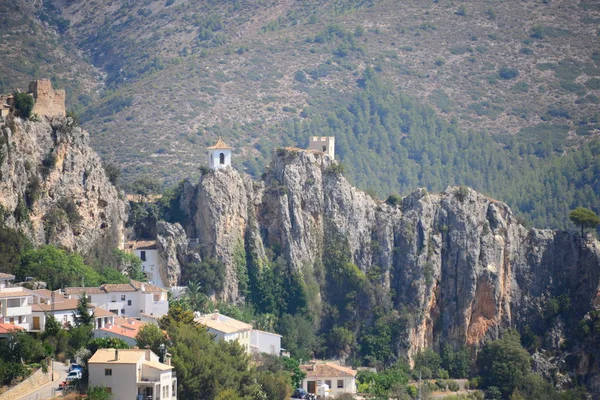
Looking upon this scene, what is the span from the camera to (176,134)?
167625 millimetres

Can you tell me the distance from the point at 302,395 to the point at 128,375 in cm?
2158

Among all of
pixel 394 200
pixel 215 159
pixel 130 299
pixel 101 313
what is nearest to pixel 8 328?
pixel 101 313

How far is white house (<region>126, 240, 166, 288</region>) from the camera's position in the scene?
391ft

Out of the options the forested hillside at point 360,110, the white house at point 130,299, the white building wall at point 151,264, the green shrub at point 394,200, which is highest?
the forested hillside at point 360,110

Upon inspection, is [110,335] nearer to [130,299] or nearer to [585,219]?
[130,299]

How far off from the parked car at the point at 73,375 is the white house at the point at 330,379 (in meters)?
24.0

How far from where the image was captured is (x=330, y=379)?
11081 cm

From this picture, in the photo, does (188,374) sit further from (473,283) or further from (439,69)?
(439,69)

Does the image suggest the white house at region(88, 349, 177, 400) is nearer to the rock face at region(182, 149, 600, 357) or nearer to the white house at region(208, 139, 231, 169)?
the rock face at region(182, 149, 600, 357)

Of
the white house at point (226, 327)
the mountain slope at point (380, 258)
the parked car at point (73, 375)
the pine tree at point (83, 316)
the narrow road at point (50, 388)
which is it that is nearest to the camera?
the narrow road at point (50, 388)

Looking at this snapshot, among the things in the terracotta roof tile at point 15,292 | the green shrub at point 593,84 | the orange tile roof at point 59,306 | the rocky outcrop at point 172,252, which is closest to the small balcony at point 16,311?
the terracotta roof tile at point 15,292

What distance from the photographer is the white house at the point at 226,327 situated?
106912mm

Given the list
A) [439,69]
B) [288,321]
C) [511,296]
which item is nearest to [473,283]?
[511,296]

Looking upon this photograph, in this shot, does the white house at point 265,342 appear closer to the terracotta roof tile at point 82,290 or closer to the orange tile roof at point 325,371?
the orange tile roof at point 325,371
